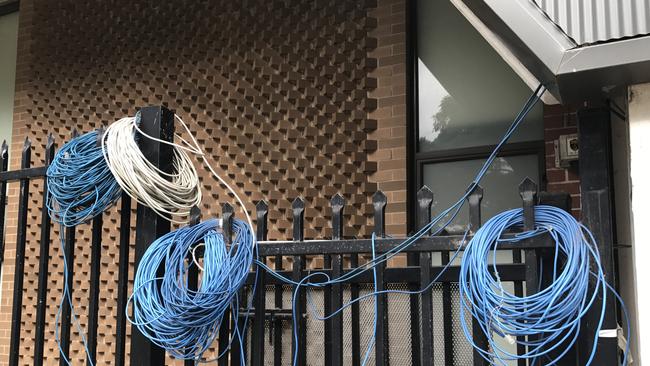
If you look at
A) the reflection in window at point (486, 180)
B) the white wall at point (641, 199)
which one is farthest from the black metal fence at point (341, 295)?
the reflection in window at point (486, 180)

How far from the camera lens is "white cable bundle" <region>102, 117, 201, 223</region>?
3.19m

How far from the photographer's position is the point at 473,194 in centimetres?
268

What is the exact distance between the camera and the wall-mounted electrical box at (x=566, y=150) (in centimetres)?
467

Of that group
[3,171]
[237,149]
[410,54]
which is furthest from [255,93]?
[3,171]

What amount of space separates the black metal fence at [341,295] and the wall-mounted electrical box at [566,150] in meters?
1.85

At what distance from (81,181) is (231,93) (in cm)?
309

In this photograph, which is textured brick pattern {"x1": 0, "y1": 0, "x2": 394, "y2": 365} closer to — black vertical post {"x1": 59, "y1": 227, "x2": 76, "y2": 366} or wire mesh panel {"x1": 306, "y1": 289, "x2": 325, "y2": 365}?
wire mesh panel {"x1": 306, "y1": 289, "x2": 325, "y2": 365}

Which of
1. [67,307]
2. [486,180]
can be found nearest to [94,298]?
[67,307]

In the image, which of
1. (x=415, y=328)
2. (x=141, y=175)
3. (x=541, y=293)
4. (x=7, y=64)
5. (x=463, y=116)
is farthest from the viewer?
(x=7, y=64)

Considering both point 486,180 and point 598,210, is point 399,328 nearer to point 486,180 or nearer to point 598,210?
point 598,210

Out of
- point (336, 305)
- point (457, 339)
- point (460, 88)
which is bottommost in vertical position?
point (457, 339)

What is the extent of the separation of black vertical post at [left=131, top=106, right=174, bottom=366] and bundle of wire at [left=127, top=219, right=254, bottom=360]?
0.45 ft

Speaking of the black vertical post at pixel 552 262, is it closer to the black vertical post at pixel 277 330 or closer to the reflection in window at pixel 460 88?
the black vertical post at pixel 277 330

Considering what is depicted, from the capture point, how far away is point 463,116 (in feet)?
18.0
